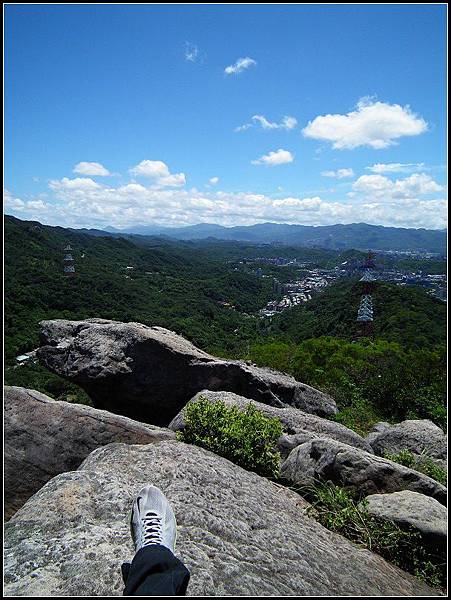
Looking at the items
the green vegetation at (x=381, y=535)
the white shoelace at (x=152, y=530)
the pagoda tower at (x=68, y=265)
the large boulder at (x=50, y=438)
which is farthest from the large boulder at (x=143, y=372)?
the pagoda tower at (x=68, y=265)

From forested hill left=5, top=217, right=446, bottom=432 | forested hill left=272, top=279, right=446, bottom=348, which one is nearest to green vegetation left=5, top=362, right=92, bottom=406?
forested hill left=5, top=217, right=446, bottom=432

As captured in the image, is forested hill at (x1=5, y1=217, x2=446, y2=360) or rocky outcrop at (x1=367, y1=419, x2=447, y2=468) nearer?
rocky outcrop at (x1=367, y1=419, x2=447, y2=468)

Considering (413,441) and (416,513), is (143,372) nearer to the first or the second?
(413,441)

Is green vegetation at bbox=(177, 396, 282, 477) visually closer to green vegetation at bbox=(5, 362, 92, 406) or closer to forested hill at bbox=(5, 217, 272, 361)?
forested hill at bbox=(5, 217, 272, 361)

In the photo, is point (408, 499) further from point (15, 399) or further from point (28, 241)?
point (28, 241)

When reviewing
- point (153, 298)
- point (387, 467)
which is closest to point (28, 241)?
point (153, 298)

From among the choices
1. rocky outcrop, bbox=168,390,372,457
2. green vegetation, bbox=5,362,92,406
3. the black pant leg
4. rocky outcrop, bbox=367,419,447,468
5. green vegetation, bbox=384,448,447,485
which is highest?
the black pant leg
